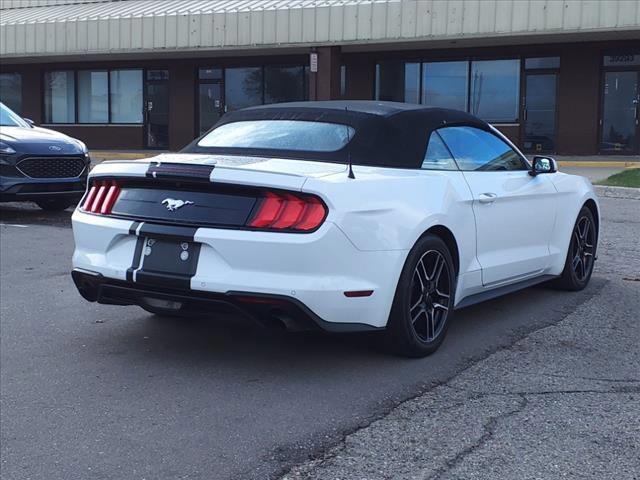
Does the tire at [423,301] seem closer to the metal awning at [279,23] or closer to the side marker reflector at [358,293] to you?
the side marker reflector at [358,293]

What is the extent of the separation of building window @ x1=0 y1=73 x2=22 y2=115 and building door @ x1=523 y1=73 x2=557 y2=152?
1750cm

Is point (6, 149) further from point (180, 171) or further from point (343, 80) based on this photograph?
point (343, 80)

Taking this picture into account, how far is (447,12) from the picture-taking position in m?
18.7

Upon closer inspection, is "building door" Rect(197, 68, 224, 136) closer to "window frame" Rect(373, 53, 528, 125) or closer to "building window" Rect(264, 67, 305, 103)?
"building window" Rect(264, 67, 305, 103)

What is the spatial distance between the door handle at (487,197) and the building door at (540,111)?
53.3 feet

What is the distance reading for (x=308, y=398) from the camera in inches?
166

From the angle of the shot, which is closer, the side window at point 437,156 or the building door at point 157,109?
the side window at point 437,156

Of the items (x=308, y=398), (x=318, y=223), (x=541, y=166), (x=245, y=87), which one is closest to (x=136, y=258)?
(x=318, y=223)

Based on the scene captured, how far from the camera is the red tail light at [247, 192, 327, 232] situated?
423cm

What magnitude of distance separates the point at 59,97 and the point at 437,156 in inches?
981

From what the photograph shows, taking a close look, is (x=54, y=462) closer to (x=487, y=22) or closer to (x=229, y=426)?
(x=229, y=426)

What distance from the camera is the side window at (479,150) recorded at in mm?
5480

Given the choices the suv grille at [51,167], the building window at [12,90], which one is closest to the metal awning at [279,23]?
the building window at [12,90]

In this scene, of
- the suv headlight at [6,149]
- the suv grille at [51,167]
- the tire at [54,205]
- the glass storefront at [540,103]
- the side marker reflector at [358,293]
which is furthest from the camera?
the glass storefront at [540,103]
